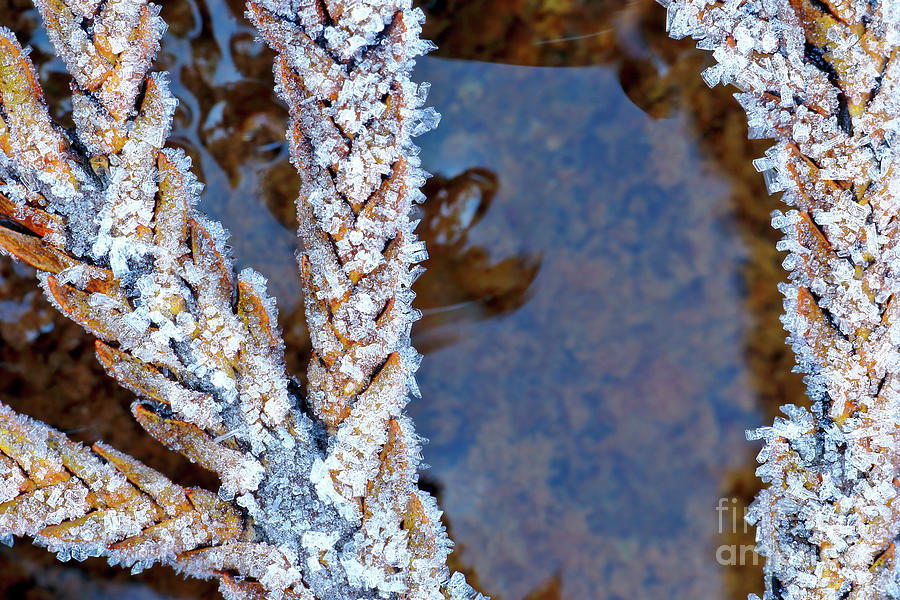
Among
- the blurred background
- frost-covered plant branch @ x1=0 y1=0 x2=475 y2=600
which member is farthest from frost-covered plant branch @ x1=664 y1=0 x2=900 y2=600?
frost-covered plant branch @ x1=0 y1=0 x2=475 y2=600

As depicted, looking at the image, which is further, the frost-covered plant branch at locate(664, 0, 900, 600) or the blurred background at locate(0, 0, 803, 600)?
the blurred background at locate(0, 0, 803, 600)

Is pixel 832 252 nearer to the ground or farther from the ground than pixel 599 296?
farther from the ground

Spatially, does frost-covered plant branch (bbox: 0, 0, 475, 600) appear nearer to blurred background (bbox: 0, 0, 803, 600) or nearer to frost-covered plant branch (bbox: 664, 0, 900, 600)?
blurred background (bbox: 0, 0, 803, 600)

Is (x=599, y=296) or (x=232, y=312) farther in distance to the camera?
(x=599, y=296)

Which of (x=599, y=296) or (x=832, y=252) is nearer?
(x=832, y=252)

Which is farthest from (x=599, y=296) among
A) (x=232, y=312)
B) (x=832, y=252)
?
(x=232, y=312)

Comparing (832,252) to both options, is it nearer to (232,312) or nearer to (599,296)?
(599,296)
